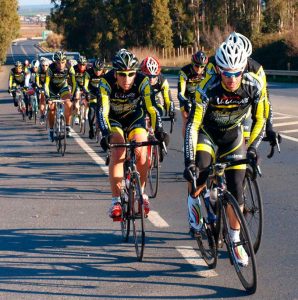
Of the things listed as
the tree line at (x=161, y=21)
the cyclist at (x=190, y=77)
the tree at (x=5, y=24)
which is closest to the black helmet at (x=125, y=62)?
the cyclist at (x=190, y=77)

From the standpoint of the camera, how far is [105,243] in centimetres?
803

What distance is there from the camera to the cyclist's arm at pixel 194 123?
262 inches

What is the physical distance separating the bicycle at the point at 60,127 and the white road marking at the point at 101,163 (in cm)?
54

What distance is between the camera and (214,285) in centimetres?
641

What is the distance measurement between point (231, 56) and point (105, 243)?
8.52 feet

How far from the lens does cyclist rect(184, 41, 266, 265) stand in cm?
652

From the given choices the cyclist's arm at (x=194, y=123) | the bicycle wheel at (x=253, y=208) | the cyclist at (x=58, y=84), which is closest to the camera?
the cyclist's arm at (x=194, y=123)

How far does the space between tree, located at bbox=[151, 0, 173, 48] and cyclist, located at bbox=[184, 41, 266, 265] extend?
246 feet

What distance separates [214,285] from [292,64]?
45.4m

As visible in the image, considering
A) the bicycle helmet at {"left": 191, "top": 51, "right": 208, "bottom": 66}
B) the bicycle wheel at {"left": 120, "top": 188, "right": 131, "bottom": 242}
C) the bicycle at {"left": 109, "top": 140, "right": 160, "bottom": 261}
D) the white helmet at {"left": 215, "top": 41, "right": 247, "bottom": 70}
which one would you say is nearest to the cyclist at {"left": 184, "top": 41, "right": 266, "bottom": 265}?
the white helmet at {"left": 215, "top": 41, "right": 247, "bottom": 70}

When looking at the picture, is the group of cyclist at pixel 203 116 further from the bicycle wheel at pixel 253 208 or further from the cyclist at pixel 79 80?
the cyclist at pixel 79 80

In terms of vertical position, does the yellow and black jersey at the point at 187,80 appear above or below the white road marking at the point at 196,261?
above

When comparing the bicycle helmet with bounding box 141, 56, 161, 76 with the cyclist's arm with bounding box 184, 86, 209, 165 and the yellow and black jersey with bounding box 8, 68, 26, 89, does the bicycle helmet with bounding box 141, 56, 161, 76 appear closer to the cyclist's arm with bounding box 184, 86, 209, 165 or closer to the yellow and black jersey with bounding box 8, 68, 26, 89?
the cyclist's arm with bounding box 184, 86, 209, 165

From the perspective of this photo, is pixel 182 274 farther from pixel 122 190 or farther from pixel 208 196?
pixel 122 190
